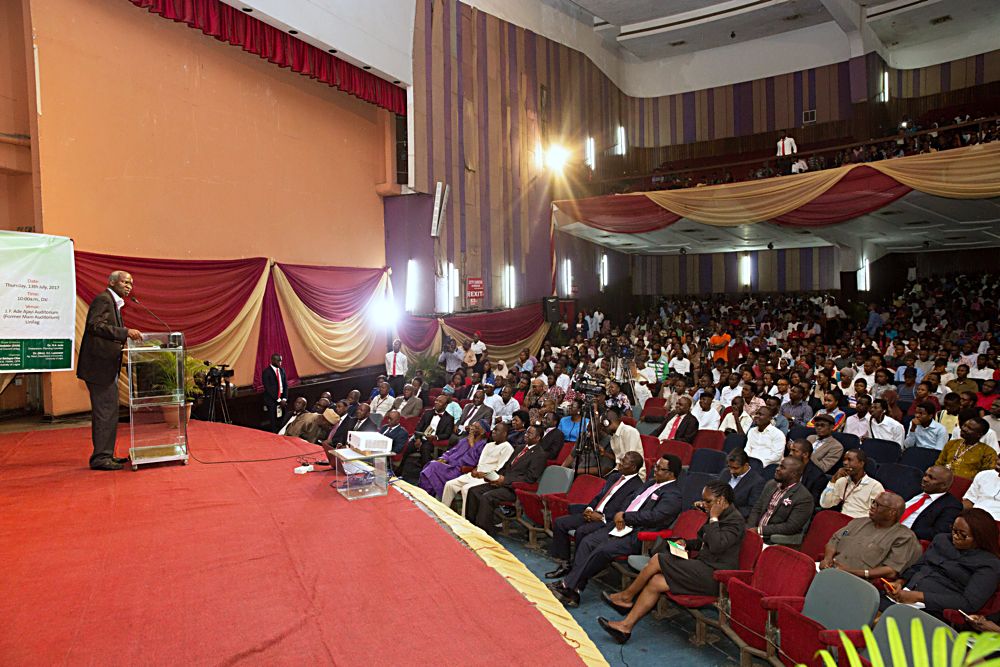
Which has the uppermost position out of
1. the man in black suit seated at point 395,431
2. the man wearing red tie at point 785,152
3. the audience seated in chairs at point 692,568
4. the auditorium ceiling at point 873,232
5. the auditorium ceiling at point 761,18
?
the auditorium ceiling at point 761,18

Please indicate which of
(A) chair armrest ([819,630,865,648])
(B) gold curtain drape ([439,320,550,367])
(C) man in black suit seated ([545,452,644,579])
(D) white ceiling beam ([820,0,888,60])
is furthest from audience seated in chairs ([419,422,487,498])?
(D) white ceiling beam ([820,0,888,60])

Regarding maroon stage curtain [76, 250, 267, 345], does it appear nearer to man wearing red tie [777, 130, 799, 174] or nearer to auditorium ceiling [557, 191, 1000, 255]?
auditorium ceiling [557, 191, 1000, 255]

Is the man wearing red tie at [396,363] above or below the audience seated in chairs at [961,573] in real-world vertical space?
above

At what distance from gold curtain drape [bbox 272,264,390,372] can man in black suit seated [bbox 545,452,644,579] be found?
6.25 meters

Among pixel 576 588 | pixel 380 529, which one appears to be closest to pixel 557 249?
pixel 576 588

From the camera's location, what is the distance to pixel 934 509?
4.39m

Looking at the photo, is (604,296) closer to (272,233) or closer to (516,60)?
(516,60)

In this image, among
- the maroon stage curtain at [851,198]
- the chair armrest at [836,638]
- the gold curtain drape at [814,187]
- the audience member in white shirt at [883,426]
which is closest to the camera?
the chair armrest at [836,638]

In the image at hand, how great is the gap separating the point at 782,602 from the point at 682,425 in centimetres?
376

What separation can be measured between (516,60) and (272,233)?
7.65 m

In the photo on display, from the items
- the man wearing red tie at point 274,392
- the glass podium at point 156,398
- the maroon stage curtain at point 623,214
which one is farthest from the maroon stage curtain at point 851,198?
the glass podium at point 156,398

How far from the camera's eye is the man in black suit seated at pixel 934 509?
435 cm

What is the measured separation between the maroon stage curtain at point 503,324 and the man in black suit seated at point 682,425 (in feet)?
20.0

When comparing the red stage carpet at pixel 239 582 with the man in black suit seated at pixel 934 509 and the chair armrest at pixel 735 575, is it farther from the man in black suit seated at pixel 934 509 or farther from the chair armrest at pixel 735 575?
the man in black suit seated at pixel 934 509
